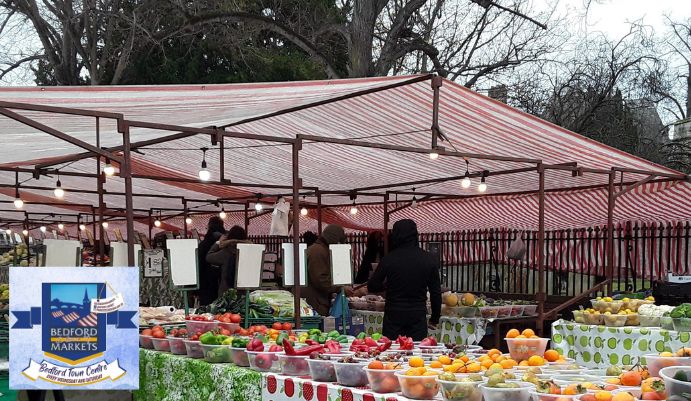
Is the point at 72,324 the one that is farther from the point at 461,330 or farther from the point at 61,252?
the point at 461,330

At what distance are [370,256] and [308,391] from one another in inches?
333

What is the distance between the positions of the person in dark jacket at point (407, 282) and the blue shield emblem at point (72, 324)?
3538mm

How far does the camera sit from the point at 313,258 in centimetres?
893

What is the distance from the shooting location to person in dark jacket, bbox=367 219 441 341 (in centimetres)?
676

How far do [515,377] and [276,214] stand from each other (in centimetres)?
722

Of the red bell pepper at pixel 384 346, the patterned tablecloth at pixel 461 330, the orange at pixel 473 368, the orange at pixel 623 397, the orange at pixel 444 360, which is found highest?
the orange at pixel 623 397

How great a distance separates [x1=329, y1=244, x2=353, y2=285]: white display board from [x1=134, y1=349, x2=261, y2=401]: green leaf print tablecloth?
2.42m

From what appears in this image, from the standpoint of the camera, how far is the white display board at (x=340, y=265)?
7645 millimetres

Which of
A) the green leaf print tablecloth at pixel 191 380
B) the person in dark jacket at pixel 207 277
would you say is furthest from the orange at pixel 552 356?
the person in dark jacket at pixel 207 277

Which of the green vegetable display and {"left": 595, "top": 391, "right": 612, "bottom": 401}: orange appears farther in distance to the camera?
the green vegetable display

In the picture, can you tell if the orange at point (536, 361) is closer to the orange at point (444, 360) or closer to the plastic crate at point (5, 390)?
the orange at point (444, 360)

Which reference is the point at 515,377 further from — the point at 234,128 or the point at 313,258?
the point at 234,128

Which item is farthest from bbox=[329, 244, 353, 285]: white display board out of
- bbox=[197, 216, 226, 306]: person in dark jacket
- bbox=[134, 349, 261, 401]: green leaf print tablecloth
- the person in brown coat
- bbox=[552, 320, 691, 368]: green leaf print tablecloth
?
bbox=[197, 216, 226, 306]: person in dark jacket

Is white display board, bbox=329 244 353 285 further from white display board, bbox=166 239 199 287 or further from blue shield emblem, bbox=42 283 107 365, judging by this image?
blue shield emblem, bbox=42 283 107 365
